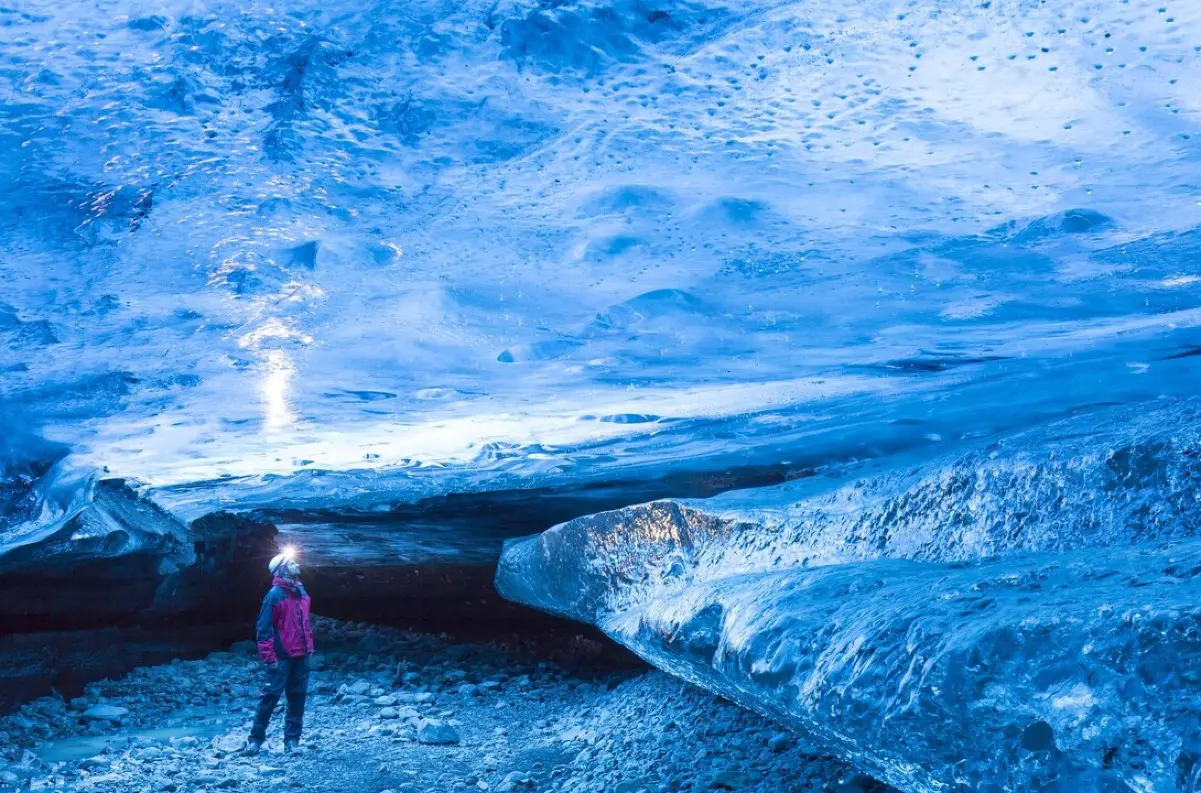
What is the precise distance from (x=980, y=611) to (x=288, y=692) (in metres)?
5.61

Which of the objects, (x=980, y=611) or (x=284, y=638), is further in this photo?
(x=284, y=638)

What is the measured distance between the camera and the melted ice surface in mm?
2885

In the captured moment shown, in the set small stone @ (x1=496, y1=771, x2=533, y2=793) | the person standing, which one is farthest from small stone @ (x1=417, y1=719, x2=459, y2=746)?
small stone @ (x1=496, y1=771, x2=533, y2=793)

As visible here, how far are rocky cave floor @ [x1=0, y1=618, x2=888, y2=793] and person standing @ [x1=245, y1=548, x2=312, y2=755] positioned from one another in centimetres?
48

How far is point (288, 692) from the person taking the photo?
682 centimetres

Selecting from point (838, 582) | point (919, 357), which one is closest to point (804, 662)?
point (838, 582)

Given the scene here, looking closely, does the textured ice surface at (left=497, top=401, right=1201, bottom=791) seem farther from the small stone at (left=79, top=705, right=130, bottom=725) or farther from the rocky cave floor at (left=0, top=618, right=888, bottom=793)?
the small stone at (left=79, top=705, right=130, bottom=725)

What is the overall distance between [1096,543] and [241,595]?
56.0 feet

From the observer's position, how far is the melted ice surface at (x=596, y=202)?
288 cm

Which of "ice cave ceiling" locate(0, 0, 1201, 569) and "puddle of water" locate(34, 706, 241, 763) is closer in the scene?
"ice cave ceiling" locate(0, 0, 1201, 569)

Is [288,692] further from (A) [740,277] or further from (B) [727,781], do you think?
(A) [740,277]

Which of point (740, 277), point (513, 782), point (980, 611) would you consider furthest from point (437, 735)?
point (980, 611)

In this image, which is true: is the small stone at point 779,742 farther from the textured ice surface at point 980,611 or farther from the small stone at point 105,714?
the small stone at point 105,714

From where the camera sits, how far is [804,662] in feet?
10.8
